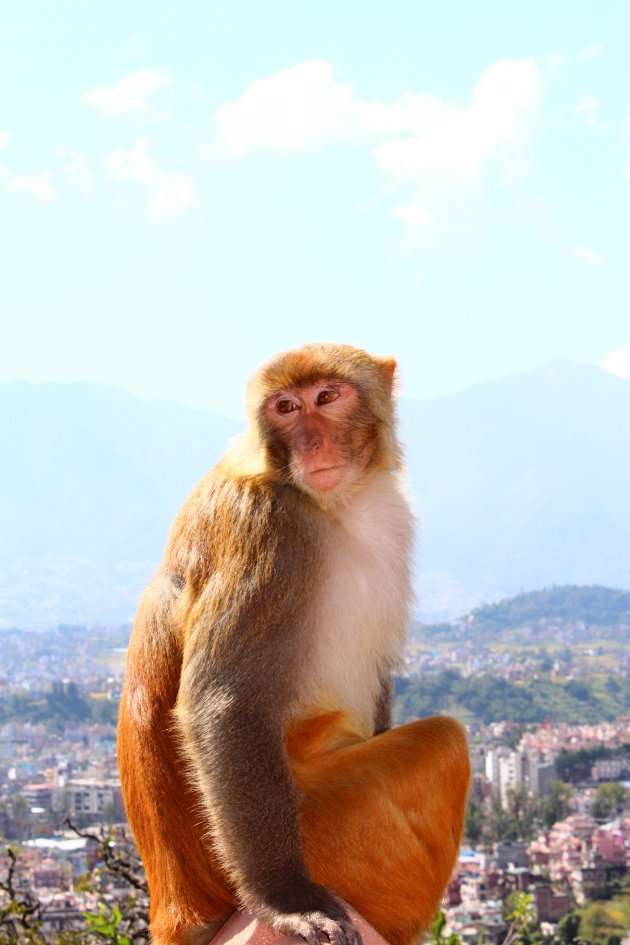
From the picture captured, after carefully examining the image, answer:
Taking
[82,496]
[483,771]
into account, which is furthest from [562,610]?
[82,496]

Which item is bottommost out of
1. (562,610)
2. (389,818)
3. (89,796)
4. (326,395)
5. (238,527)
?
(562,610)

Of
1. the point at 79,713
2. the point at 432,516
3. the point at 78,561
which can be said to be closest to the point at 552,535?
the point at 432,516

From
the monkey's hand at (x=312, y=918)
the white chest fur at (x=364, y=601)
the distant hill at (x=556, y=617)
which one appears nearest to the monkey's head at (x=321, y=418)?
the white chest fur at (x=364, y=601)

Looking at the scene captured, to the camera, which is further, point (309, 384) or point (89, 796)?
point (89, 796)

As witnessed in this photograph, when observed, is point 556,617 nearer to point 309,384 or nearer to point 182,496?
point 182,496

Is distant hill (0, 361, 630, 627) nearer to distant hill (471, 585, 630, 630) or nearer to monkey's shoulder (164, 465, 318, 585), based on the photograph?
distant hill (471, 585, 630, 630)

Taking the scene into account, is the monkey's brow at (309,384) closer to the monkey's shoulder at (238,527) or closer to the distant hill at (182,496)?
the monkey's shoulder at (238,527)

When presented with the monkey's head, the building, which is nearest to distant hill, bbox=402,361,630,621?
the building
